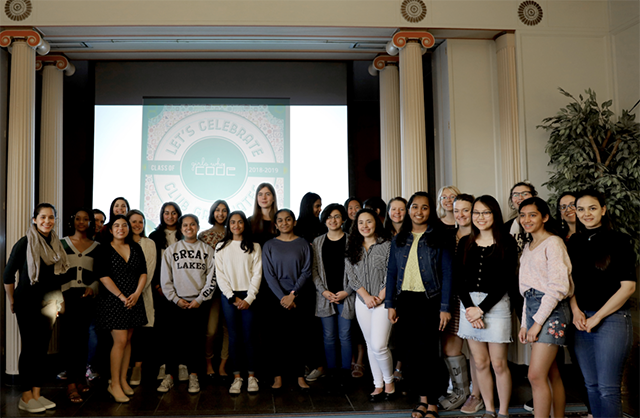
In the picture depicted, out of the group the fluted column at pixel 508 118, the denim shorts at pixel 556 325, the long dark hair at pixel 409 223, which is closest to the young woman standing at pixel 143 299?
the long dark hair at pixel 409 223

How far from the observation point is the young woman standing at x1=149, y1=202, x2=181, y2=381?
398 cm

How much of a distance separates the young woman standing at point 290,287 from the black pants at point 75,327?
1428mm

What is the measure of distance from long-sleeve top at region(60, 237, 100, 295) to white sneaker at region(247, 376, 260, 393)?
1447 millimetres

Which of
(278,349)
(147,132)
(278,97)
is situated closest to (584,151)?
(278,349)

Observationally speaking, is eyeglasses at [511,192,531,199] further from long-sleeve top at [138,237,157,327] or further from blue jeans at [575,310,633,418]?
long-sleeve top at [138,237,157,327]

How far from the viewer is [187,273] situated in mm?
3783

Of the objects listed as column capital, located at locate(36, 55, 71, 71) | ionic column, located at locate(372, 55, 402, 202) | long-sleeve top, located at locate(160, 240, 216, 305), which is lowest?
long-sleeve top, located at locate(160, 240, 216, 305)

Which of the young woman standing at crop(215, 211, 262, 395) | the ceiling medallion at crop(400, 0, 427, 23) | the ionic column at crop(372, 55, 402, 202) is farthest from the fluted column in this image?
the young woman standing at crop(215, 211, 262, 395)

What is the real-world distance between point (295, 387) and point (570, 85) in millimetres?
4069

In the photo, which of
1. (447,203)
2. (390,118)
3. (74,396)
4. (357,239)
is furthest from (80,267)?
(390,118)

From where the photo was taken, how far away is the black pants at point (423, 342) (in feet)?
9.94

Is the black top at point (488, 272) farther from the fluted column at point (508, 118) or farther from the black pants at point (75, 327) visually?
the black pants at point (75, 327)

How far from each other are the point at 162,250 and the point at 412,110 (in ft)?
9.26

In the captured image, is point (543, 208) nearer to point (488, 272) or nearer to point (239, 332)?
point (488, 272)
